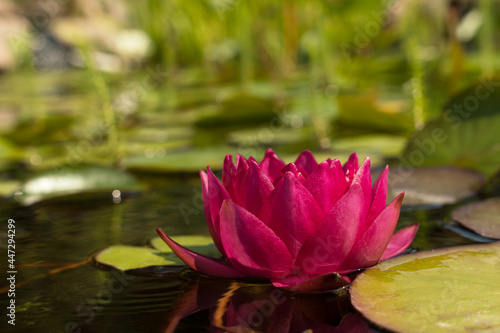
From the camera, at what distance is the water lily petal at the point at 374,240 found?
0.66 m

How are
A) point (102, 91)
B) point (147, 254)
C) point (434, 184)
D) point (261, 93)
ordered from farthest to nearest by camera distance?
point (261, 93) < point (102, 91) < point (434, 184) < point (147, 254)

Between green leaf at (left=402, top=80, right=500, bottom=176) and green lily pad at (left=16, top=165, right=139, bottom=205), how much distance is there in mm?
688

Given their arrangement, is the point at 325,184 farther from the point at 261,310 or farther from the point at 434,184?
the point at 434,184

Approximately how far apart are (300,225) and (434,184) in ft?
1.84

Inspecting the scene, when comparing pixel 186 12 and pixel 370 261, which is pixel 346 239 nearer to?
pixel 370 261

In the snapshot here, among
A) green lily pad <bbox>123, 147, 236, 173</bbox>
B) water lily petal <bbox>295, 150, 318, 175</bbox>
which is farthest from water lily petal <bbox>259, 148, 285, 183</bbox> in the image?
green lily pad <bbox>123, 147, 236, 173</bbox>

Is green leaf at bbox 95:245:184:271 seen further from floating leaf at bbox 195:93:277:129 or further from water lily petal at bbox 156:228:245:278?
floating leaf at bbox 195:93:277:129

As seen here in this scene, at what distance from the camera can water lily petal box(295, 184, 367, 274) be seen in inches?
25.5

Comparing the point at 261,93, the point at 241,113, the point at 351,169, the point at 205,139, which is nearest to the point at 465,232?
the point at 351,169

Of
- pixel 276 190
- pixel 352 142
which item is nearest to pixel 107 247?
pixel 276 190

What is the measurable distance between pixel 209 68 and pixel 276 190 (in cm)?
392

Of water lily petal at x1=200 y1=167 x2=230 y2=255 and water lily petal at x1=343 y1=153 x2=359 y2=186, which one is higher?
water lily petal at x1=343 y1=153 x2=359 y2=186

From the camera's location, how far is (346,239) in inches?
25.8

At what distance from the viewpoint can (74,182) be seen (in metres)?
1.31
